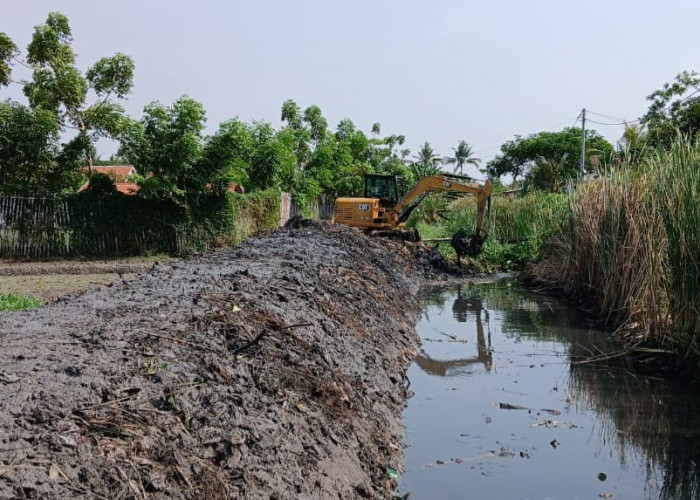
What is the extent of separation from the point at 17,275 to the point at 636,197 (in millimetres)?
13998

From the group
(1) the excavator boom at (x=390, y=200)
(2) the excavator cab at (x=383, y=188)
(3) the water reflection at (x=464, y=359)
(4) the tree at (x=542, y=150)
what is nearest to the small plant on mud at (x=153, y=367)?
(3) the water reflection at (x=464, y=359)

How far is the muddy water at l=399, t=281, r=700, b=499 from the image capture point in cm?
581

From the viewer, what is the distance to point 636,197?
36.8ft

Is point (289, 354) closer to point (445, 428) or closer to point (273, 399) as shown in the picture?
point (273, 399)

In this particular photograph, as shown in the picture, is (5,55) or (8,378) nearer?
(8,378)

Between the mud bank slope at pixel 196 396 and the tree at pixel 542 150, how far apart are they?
49147 millimetres

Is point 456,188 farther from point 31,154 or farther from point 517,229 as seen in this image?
point 31,154

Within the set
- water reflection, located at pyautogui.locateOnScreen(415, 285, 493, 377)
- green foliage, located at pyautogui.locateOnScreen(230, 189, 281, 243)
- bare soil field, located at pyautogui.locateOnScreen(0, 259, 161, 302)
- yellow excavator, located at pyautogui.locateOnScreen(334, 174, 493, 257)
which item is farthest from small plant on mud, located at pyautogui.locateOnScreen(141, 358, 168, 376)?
green foliage, located at pyautogui.locateOnScreen(230, 189, 281, 243)

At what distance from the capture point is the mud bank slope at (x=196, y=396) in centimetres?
327

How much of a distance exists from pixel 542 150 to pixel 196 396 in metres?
64.8

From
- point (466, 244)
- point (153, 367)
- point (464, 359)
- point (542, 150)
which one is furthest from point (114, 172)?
point (542, 150)

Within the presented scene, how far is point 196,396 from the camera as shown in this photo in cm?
423

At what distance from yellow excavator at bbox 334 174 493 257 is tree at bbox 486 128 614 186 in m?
32.8

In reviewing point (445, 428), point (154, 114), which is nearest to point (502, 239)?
point (154, 114)
